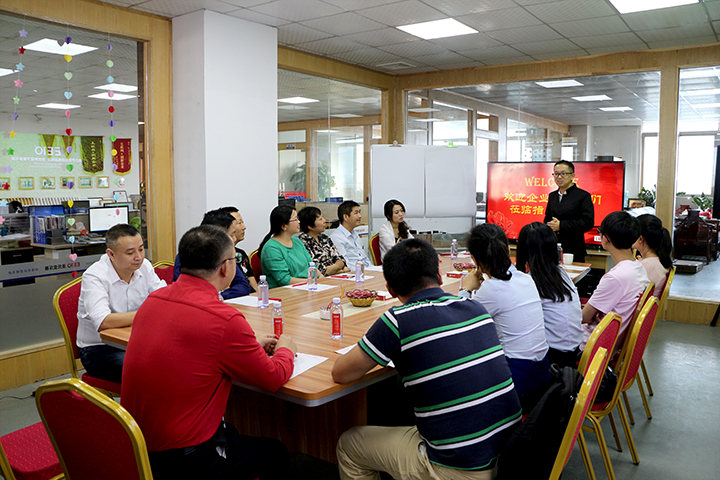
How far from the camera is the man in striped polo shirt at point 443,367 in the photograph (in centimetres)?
174

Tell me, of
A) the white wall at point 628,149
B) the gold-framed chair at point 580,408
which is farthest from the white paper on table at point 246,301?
the white wall at point 628,149

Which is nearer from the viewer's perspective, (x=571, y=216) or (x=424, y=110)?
(x=571, y=216)

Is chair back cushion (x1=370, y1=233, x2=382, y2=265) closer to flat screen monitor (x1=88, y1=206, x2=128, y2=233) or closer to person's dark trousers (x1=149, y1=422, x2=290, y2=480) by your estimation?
flat screen monitor (x1=88, y1=206, x2=128, y2=233)

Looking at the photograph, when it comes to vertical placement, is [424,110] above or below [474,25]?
below

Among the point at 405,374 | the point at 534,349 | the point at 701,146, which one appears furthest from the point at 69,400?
the point at 701,146

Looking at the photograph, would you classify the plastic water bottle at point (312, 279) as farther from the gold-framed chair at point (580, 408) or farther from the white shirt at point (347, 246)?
the gold-framed chair at point (580, 408)

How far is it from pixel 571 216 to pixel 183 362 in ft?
15.3

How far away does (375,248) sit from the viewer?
5871 mm

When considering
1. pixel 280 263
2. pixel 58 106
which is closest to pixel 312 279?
pixel 280 263

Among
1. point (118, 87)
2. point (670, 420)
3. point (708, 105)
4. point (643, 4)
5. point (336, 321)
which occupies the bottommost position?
point (670, 420)

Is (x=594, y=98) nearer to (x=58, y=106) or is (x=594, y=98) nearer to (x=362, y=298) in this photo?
(x=362, y=298)

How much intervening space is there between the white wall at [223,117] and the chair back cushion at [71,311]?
2024 mm

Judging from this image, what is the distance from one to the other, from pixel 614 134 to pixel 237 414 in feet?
18.8

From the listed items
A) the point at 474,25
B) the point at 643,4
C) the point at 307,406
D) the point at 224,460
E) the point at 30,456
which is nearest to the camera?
the point at 224,460
